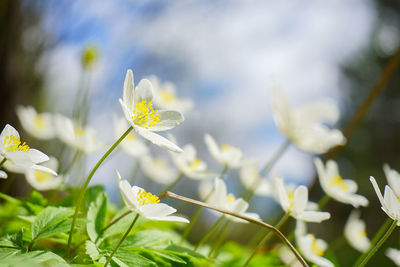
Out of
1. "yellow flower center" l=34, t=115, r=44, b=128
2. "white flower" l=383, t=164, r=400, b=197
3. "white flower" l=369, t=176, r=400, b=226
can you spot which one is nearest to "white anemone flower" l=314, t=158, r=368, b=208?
"white flower" l=383, t=164, r=400, b=197

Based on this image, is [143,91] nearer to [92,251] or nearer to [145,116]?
[145,116]

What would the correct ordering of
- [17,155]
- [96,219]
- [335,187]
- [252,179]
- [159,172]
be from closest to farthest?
[17,155] → [96,219] → [335,187] → [252,179] → [159,172]

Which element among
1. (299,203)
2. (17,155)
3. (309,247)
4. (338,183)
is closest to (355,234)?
(338,183)

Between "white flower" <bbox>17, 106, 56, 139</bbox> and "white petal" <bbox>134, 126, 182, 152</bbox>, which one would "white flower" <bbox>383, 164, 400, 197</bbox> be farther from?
"white flower" <bbox>17, 106, 56, 139</bbox>

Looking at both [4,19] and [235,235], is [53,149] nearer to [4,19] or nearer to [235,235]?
[4,19]

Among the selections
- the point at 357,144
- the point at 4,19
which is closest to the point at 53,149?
the point at 4,19
